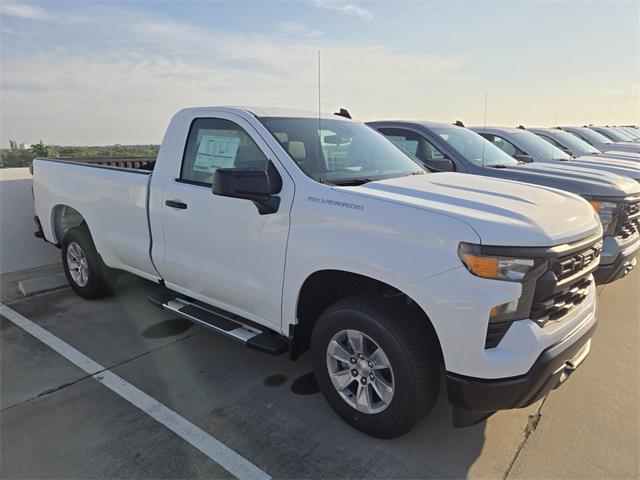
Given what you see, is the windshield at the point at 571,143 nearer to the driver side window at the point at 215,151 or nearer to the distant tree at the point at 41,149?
the driver side window at the point at 215,151

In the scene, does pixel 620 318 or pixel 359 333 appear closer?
pixel 359 333

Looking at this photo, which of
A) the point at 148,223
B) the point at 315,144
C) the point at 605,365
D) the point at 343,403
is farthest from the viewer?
the point at 148,223

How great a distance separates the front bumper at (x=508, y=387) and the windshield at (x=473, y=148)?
13.2 feet

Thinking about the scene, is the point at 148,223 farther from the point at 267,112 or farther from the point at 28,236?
the point at 28,236

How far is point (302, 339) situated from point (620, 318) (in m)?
3.53

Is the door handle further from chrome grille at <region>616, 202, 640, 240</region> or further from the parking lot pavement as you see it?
chrome grille at <region>616, 202, 640, 240</region>

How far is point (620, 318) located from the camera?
4.64m

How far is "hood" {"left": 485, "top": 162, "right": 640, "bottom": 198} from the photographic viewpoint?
4.80m

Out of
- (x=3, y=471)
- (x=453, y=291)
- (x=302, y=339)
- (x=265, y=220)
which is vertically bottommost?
(x=3, y=471)

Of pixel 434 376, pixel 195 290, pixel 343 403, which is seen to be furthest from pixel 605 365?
pixel 195 290

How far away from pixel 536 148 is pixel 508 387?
6701 millimetres

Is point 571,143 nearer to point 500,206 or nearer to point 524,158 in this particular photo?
point 524,158

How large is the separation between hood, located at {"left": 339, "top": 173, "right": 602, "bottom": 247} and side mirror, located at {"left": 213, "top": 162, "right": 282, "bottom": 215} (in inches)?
20.5

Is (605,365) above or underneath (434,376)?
underneath
